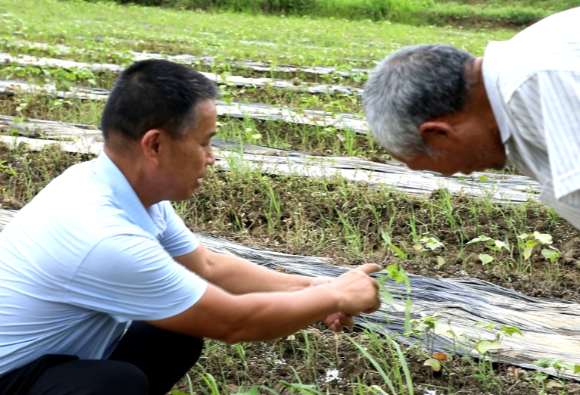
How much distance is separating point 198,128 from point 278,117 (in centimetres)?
388

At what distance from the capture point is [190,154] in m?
2.10

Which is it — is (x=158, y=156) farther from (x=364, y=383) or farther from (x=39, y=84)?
(x=39, y=84)

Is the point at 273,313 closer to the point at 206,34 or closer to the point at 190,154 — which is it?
the point at 190,154

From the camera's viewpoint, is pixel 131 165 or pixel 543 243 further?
pixel 543 243

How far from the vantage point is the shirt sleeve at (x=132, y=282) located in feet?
5.95

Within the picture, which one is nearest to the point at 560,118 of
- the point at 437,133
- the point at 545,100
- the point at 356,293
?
the point at 545,100

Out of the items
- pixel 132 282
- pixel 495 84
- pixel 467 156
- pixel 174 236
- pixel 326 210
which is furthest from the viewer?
pixel 326 210

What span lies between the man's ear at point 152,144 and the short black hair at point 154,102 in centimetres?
2

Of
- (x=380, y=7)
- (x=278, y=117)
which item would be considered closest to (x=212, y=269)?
(x=278, y=117)

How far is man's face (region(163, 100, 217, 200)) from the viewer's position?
207 cm

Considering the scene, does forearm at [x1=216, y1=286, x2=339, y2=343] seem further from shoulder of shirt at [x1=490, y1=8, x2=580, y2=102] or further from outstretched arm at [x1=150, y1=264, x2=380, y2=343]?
shoulder of shirt at [x1=490, y1=8, x2=580, y2=102]

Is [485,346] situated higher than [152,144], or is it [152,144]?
[152,144]

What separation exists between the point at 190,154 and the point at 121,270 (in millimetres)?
452

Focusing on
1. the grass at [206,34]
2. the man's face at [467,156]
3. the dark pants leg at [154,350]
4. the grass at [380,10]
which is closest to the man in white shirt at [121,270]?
the dark pants leg at [154,350]
